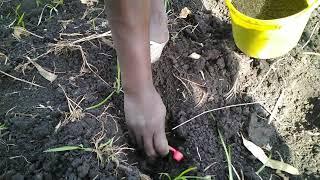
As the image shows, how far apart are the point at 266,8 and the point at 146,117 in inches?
41.3

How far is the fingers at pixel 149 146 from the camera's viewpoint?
1.62m

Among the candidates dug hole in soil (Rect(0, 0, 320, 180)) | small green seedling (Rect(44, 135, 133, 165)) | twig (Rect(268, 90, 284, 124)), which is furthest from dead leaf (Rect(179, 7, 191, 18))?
small green seedling (Rect(44, 135, 133, 165))

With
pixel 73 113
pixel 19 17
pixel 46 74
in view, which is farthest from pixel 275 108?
pixel 19 17

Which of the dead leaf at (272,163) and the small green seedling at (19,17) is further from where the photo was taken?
the small green seedling at (19,17)

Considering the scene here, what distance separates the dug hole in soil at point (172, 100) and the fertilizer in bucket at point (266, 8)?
17 cm

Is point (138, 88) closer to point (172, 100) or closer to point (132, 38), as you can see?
point (132, 38)

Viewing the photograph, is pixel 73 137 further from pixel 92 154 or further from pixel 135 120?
pixel 135 120

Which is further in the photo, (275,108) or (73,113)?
(275,108)

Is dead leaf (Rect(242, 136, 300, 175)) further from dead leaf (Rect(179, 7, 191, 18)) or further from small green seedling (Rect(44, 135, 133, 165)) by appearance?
dead leaf (Rect(179, 7, 191, 18))

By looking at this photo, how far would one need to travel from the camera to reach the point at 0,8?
91.0 inches

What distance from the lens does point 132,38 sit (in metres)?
1.33

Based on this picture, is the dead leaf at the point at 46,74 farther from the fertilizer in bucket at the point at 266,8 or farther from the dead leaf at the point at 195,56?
the fertilizer in bucket at the point at 266,8

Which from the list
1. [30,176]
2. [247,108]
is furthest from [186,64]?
[30,176]

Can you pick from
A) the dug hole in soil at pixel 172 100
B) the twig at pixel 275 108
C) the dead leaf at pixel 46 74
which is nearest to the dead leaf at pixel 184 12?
the dug hole in soil at pixel 172 100
